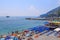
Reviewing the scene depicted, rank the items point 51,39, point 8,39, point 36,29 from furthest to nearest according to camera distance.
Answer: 1. point 36,29
2. point 51,39
3. point 8,39

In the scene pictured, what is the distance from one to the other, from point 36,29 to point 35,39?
927 cm

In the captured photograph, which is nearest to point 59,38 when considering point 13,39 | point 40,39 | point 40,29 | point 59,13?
point 40,39

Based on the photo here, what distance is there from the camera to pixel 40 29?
94.5 ft

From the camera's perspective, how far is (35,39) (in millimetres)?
19391

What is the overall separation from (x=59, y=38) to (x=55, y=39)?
1.16m

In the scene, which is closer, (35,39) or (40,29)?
(35,39)

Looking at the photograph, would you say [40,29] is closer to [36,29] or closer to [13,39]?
[36,29]

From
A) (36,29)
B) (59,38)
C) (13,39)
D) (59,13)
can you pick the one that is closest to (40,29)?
(36,29)

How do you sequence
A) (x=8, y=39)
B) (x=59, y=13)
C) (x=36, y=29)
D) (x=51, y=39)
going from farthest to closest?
1. (x=59, y=13)
2. (x=36, y=29)
3. (x=51, y=39)
4. (x=8, y=39)

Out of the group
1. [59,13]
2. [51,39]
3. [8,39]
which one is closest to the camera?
[8,39]

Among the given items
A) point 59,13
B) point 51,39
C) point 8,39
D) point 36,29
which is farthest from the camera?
point 59,13

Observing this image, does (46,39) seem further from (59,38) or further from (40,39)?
(59,38)

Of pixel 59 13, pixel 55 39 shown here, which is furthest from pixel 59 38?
pixel 59 13

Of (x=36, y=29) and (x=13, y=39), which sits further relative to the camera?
(x=36, y=29)
